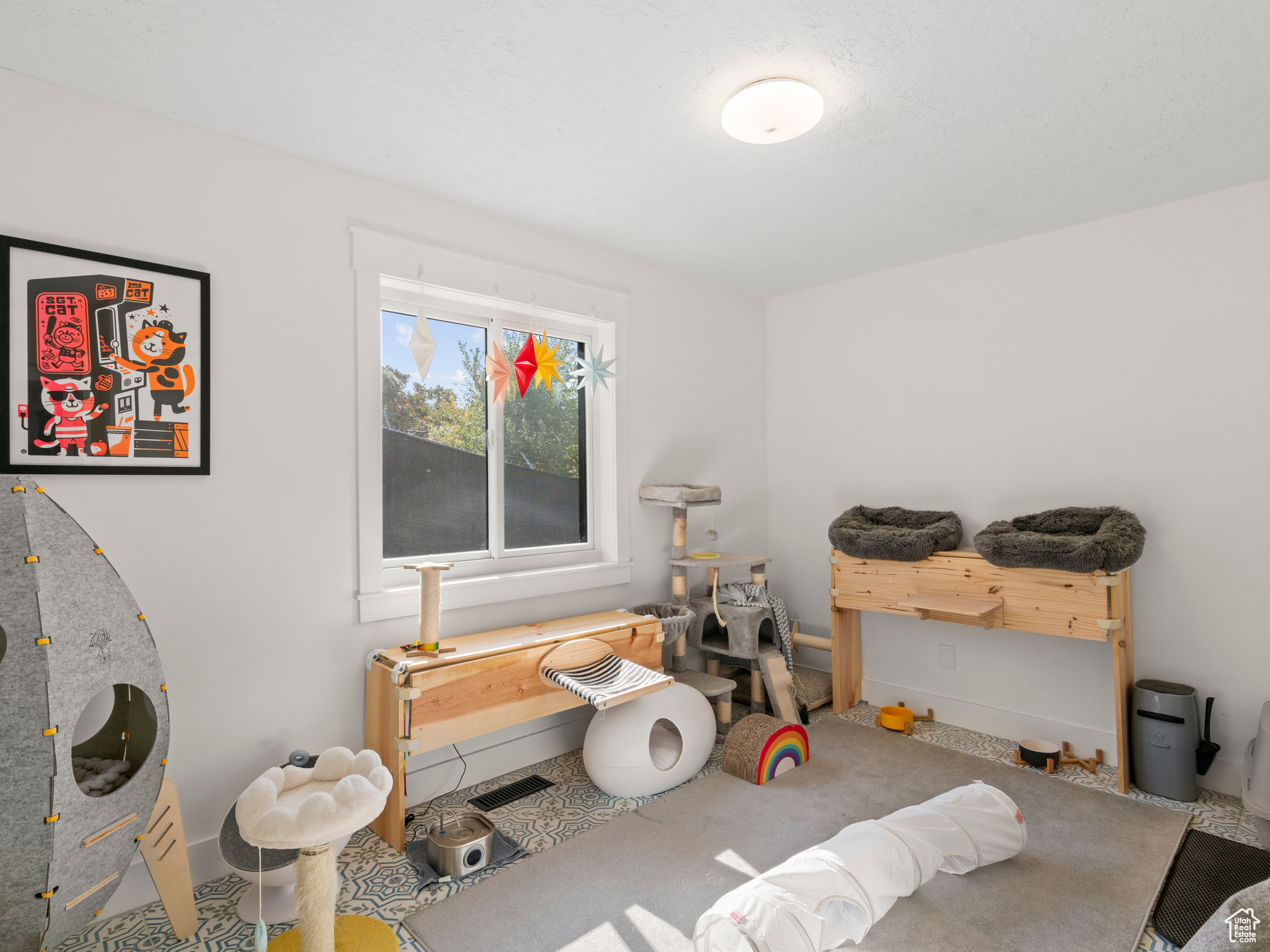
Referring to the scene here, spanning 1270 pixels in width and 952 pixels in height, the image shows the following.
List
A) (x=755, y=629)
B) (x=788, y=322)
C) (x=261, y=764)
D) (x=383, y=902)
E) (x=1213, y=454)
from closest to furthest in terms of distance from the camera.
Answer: (x=383, y=902) → (x=261, y=764) → (x=1213, y=454) → (x=755, y=629) → (x=788, y=322)

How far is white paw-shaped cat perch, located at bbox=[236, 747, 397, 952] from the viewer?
1505 millimetres

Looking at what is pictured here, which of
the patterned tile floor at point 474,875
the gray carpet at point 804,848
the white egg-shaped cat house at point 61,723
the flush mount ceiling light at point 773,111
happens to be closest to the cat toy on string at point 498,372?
the flush mount ceiling light at point 773,111

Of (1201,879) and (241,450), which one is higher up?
(241,450)

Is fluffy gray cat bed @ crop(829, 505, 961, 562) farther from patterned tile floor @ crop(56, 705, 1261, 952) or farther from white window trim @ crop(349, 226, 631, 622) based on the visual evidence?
white window trim @ crop(349, 226, 631, 622)

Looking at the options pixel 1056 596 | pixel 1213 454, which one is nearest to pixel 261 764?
pixel 1056 596

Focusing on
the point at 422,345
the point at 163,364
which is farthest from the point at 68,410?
the point at 422,345

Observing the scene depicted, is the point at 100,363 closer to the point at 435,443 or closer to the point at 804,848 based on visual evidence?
the point at 435,443

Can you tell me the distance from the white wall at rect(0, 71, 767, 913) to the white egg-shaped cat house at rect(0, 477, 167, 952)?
1.42 feet

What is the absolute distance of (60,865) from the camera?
1.39m

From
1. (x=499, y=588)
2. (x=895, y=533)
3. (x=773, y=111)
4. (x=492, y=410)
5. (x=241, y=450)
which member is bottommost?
(x=499, y=588)

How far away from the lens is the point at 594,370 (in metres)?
3.06

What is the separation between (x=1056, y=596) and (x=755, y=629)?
1275mm

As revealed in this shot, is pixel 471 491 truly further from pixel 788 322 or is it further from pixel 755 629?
pixel 788 322

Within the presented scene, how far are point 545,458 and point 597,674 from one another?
1103 mm
